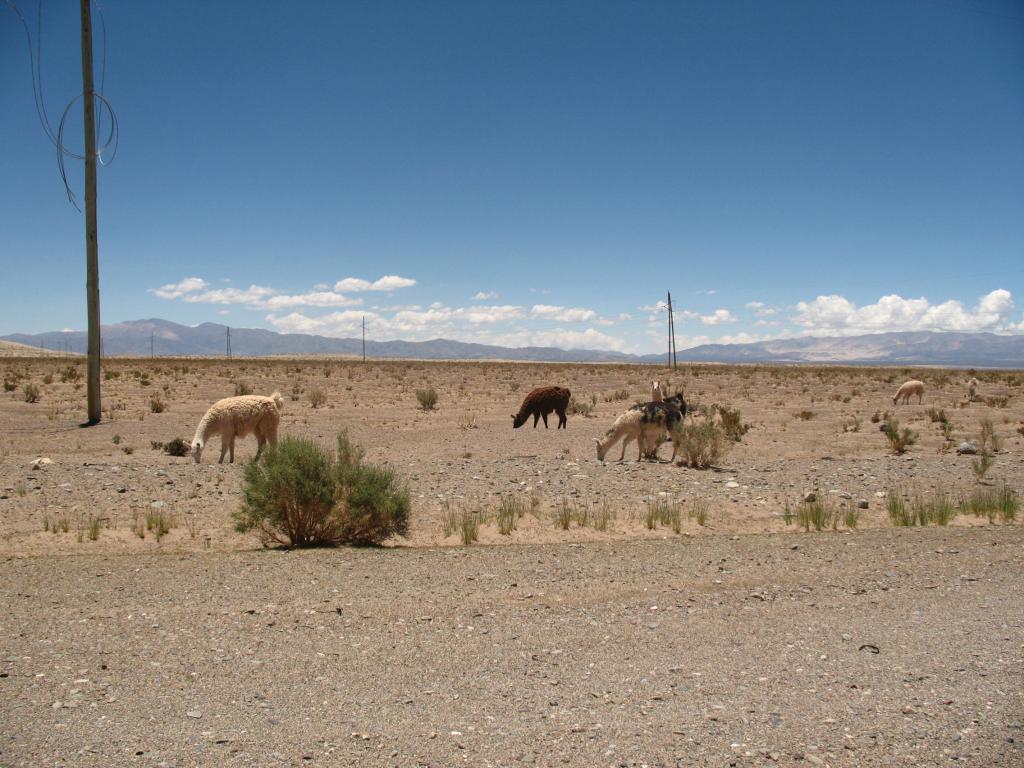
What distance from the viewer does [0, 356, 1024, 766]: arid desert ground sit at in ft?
13.8

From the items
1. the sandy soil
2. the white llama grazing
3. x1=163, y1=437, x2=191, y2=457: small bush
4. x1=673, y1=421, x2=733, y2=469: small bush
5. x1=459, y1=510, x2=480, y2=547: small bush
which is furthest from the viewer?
x1=163, y1=437, x2=191, y2=457: small bush

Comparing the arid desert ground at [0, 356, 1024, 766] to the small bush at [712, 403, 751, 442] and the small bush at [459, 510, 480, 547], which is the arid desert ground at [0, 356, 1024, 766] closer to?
the small bush at [459, 510, 480, 547]

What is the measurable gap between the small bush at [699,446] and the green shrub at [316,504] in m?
7.90

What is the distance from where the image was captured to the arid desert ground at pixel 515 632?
165 inches

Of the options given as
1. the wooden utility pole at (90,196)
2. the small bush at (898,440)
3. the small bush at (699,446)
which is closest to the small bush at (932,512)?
the small bush at (699,446)

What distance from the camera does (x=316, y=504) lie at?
9539 millimetres

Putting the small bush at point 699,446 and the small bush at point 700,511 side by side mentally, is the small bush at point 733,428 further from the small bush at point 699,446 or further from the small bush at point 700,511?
the small bush at point 700,511

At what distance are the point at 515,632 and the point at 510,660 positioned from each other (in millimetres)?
626

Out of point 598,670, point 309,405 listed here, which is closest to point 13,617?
point 598,670

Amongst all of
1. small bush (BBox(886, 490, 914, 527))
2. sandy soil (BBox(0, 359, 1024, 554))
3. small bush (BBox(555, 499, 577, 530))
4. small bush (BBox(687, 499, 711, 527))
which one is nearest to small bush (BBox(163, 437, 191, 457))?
sandy soil (BBox(0, 359, 1024, 554))

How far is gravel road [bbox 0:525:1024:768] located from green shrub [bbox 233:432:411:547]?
108 centimetres

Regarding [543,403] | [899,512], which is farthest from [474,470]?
[543,403]

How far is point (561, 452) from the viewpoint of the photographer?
19.2 m

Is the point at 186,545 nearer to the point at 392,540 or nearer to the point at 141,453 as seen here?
the point at 392,540
